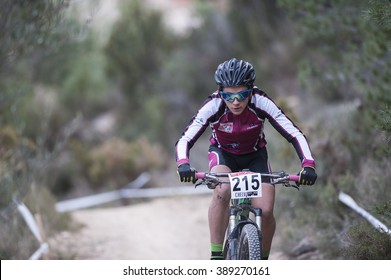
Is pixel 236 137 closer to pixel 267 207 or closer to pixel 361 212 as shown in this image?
pixel 267 207

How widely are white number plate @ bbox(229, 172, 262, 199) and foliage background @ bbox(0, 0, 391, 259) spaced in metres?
1.42

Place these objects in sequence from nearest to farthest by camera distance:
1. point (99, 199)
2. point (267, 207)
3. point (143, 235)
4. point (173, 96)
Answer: point (267, 207)
point (143, 235)
point (99, 199)
point (173, 96)

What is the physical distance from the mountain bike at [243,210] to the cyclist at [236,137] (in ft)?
0.31

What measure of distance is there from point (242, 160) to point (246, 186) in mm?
832

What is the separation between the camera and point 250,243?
5.08 metres

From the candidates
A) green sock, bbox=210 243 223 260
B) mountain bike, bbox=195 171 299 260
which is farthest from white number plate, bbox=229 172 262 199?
green sock, bbox=210 243 223 260

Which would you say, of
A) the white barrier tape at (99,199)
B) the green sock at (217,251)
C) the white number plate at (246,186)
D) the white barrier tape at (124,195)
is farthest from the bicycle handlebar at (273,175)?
the white barrier tape at (124,195)

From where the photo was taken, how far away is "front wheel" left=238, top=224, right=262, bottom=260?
199 inches

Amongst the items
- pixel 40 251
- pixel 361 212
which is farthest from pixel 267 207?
pixel 40 251

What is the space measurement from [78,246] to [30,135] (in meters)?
12.2

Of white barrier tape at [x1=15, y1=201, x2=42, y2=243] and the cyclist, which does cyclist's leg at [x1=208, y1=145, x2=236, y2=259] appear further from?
white barrier tape at [x1=15, y1=201, x2=42, y2=243]

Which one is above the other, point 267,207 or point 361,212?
point 361,212

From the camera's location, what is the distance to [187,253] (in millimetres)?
9008

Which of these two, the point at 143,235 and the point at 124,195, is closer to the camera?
the point at 143,235
